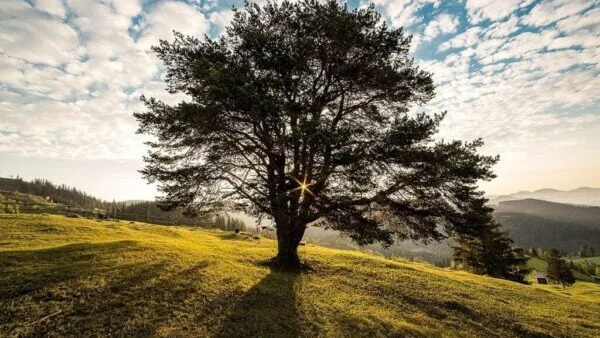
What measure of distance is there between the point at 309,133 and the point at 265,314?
24.5ft

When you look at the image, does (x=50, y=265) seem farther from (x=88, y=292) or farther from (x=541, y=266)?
(x=541, y=266)

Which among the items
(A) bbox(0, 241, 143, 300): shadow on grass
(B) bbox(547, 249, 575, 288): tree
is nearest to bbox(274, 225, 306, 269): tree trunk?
(A) bbox(0, 241, 143, 300): shadow on grass

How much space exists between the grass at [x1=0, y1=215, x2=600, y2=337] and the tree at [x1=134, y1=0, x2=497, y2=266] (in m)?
3.19

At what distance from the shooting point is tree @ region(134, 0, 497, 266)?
17.0 meters

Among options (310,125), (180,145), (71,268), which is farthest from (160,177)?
(310,125)

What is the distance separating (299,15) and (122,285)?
14.9 m

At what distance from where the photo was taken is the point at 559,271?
72.1 meters

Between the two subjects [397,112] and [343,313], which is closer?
[343,313]

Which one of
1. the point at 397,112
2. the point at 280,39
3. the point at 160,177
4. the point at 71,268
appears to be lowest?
the point at 71,268

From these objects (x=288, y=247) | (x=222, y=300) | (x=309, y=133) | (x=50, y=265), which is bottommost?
(x=222, y=300)

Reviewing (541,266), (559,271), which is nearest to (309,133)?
(559,271)

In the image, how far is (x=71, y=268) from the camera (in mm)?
14539

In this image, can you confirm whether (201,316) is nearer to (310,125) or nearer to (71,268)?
(71,268)

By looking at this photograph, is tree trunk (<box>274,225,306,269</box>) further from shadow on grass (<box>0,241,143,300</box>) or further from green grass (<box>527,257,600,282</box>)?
green grass (<box>527,257,600,282</box>)
